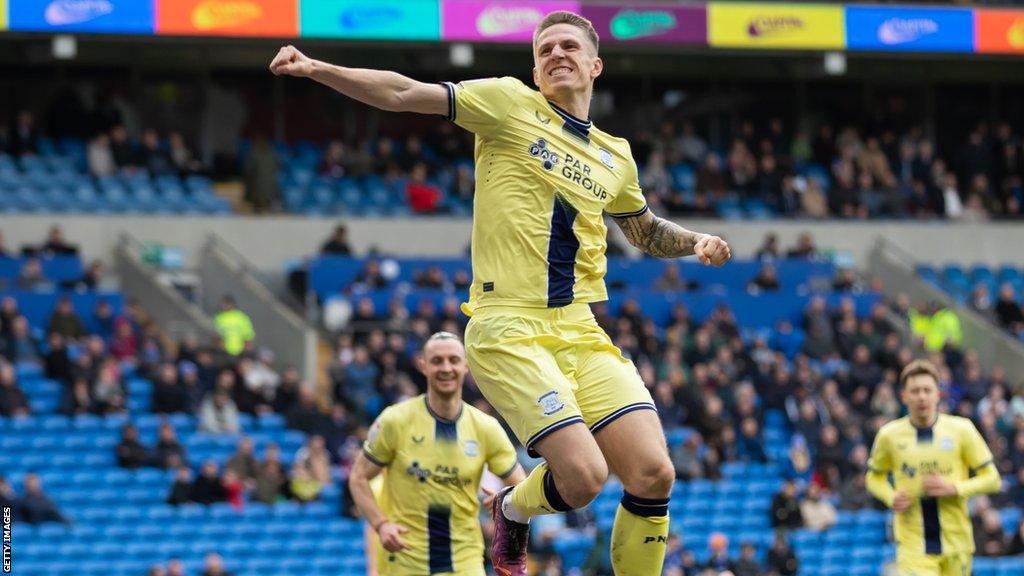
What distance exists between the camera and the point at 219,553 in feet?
58.4

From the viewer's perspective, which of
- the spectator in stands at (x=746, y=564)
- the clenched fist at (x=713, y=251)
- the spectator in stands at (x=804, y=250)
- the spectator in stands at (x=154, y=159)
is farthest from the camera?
the spectator in stands at (x=804, y=250)

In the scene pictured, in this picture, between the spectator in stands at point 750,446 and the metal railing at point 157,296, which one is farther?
the metal railing at point 157,296

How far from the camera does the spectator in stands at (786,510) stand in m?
20.4

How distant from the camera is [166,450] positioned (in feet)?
62.1

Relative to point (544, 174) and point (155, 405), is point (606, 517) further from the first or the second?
point (544, 174)

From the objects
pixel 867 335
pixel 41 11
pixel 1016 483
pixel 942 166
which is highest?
pixel 41 11

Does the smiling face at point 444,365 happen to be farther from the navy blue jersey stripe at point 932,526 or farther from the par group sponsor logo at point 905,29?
the par group sponsor logo at point 905,29

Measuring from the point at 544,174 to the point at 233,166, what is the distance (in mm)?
21318

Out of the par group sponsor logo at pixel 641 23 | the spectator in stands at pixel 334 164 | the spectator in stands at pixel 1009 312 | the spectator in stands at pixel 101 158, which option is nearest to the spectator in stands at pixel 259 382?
the spectator in stands at pixel 101 158

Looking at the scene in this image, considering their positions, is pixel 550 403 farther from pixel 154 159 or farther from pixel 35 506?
pixel 154 159

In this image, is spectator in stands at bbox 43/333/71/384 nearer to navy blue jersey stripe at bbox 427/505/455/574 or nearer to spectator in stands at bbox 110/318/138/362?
spectator in stands at bbox 110/318/138/362

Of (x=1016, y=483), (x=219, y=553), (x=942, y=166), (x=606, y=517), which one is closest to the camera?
(x=219, y=553)

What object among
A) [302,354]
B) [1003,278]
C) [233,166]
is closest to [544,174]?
[302,354]

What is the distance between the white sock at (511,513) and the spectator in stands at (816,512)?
13.0 meters
